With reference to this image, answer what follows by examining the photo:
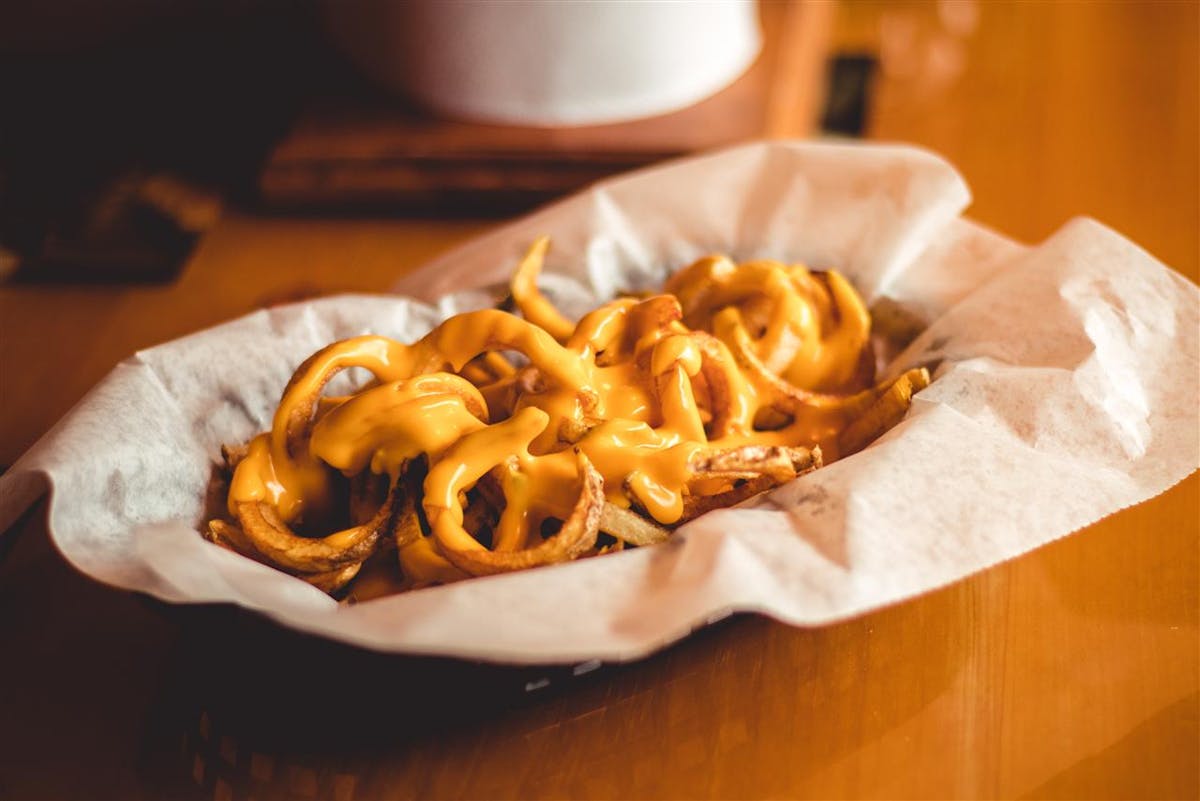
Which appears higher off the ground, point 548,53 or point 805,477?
point 548,53

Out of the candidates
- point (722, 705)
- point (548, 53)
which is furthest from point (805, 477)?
point (548, 53)

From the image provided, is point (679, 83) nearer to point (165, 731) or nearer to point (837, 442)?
point (837, 442)

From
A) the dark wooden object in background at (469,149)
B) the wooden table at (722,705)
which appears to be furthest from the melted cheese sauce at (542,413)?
the dark wooden object in background at (469,149)

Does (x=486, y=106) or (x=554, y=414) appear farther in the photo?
(x=486, y=106)

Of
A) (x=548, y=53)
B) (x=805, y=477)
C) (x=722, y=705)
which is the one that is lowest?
(x=722, y=705)

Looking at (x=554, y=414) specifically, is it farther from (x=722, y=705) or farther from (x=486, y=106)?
(x=486, y=106)

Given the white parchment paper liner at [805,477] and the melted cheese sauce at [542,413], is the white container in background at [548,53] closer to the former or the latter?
the white parchment paper liner at [805,477]

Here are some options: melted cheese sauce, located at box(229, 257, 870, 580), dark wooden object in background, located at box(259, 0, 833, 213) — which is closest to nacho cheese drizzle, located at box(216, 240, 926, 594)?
melted cheese sauce, located at box(229, 257, 870, 580)
